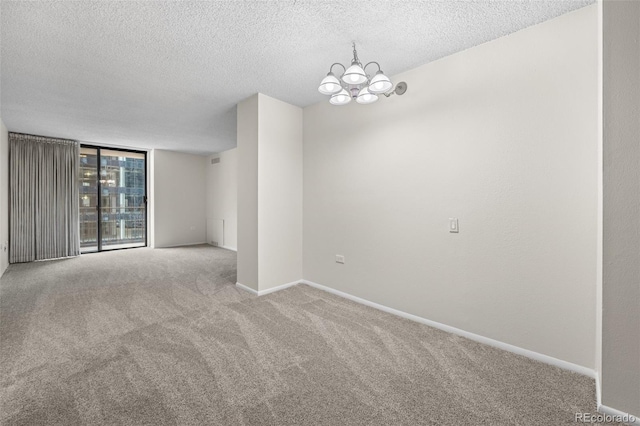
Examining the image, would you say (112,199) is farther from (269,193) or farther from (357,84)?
(357,84)

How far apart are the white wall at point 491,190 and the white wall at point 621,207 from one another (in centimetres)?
45

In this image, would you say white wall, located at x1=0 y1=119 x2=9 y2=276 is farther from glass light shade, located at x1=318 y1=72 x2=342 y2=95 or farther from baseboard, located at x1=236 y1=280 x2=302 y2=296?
glass light shade, located at x1=318 y1=72 x2=342 y2=95

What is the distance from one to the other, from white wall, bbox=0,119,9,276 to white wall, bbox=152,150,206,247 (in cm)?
249

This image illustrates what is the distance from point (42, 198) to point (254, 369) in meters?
6.27

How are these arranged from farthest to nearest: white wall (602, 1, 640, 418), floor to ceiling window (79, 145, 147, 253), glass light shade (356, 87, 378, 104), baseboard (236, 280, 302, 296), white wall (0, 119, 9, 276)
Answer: floor to ceiling window (79, 145, 147, 253), white wall (0, 119, 9, 276), baseboard (236, 280, 302, 296), glass light shade (356, 87, 378, 104), white wall (602, 1, 640, 418)

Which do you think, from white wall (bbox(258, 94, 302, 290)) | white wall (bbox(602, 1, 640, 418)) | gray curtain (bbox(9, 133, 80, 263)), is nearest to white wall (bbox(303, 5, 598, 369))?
white wall (bbox(602, 1, 640, 418))

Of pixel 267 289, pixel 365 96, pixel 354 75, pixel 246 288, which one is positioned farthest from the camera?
pixel 246 288

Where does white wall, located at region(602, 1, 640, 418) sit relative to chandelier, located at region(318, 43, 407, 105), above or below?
below

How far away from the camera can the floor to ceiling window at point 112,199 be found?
6.32 m

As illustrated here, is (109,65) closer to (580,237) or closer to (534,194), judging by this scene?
(534,194)

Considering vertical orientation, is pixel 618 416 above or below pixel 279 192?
below

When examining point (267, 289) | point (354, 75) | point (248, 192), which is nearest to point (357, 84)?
point (354, 75)

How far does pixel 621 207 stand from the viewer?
4.89 ft

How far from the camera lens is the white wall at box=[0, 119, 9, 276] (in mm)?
4473
